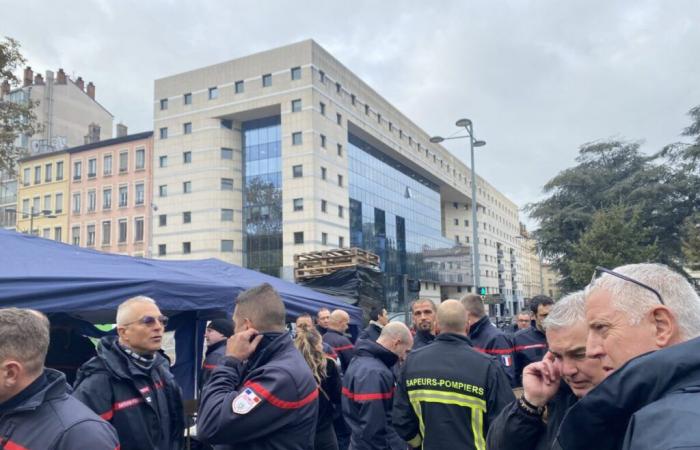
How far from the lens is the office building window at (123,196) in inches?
1806

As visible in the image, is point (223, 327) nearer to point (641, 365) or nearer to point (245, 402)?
point (245, 402)

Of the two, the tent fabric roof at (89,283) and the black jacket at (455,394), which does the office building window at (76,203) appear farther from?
the black jacket at (455,394)

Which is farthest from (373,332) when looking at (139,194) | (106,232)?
(106,232)

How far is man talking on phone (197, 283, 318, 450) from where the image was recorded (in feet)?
9.09

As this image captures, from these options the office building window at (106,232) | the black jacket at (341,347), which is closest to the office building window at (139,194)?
the office building window at (106,232)

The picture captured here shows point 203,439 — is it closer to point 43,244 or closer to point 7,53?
point 43,244

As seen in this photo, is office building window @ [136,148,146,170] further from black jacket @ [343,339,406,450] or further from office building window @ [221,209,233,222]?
black jacket @ [343,339,406,450]

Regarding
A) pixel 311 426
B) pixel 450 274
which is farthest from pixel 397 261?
pixel 311 426

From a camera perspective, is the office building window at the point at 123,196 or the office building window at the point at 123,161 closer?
the office building window at the point at 123,196

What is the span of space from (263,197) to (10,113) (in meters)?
27.6

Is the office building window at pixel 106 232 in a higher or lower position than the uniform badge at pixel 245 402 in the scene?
higher

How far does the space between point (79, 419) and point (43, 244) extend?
182 inches

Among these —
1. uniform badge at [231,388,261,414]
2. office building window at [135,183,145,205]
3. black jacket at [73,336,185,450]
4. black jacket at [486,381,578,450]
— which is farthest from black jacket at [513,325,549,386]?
office building window at [135,183,145,205]

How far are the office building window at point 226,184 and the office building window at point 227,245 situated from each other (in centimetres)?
413
